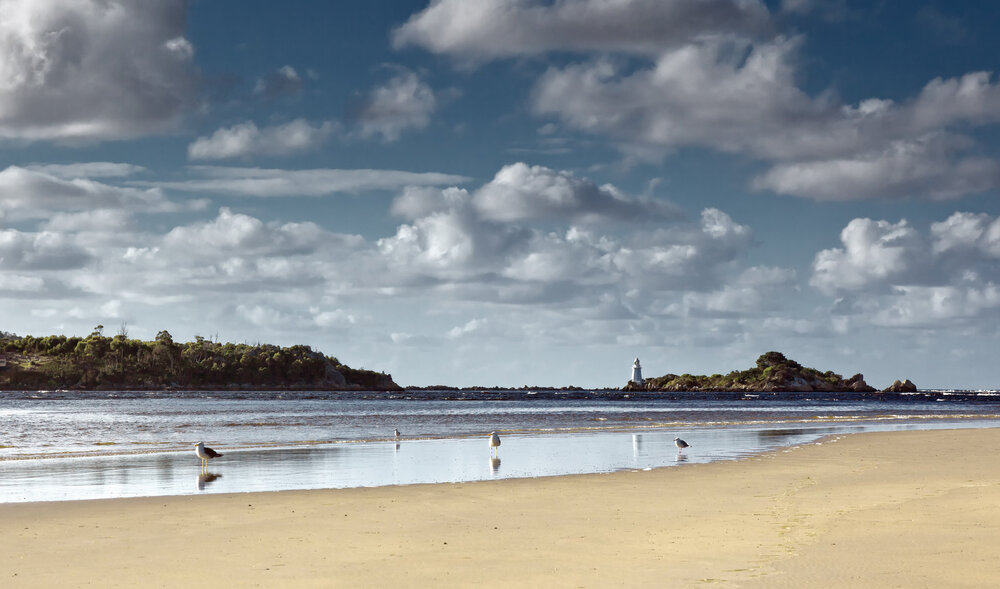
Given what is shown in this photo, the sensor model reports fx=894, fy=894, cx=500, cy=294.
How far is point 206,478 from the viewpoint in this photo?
2305cm

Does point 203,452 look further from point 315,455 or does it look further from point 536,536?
point 536,536

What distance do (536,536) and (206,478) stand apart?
41.2ft

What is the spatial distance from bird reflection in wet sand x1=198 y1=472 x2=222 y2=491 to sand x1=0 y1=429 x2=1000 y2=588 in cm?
282

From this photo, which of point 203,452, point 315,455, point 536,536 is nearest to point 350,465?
point 315,455

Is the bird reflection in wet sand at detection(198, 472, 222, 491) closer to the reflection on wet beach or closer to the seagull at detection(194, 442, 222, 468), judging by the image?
the reflection on wet beach

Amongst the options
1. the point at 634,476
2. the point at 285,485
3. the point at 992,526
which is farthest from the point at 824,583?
the point at 285,485

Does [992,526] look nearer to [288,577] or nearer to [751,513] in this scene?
[751,513]

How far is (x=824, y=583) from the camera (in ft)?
32.9

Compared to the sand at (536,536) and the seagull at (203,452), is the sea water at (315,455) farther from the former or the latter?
the sand at (536,536)

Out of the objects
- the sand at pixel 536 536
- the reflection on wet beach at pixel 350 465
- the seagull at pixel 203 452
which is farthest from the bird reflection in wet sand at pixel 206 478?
the sand at pixel 536 536

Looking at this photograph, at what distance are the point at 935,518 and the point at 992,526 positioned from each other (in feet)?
3.31

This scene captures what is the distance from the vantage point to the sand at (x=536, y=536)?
10648mm

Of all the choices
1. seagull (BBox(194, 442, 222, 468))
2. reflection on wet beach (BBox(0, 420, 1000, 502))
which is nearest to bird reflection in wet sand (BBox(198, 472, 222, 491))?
reflection on wet beach (BBox(0, 420, 1000, 502))

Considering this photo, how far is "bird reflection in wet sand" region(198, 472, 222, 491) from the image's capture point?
70.1 ft
